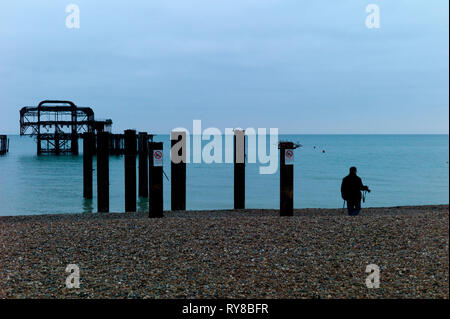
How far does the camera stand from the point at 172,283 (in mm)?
5848

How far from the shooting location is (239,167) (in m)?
14.3

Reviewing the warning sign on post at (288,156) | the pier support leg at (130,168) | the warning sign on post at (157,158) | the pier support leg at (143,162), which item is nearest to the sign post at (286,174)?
the warning sign on post at (288,156)

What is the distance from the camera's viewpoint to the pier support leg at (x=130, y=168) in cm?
1256

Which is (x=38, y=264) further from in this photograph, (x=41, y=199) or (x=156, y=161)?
(x=41, y=199)

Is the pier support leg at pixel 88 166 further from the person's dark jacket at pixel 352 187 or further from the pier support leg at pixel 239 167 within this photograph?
the person's dark jacket at pixel 352 187

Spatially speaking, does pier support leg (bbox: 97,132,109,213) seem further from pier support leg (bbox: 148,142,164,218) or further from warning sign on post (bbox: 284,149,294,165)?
warning sign on post (bbox: 284,149,294,165)

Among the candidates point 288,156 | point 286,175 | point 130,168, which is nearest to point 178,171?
point 130,168

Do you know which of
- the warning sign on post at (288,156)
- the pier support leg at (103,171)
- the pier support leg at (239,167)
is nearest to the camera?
the warning sign on post at (288,156)

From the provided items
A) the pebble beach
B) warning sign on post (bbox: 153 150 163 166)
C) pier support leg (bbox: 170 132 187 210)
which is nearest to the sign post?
the pebble beach

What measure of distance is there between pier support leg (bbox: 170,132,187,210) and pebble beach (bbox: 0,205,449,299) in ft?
12.2

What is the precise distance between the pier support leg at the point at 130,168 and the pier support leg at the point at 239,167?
2.92m

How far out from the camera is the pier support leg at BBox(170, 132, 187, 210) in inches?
496
